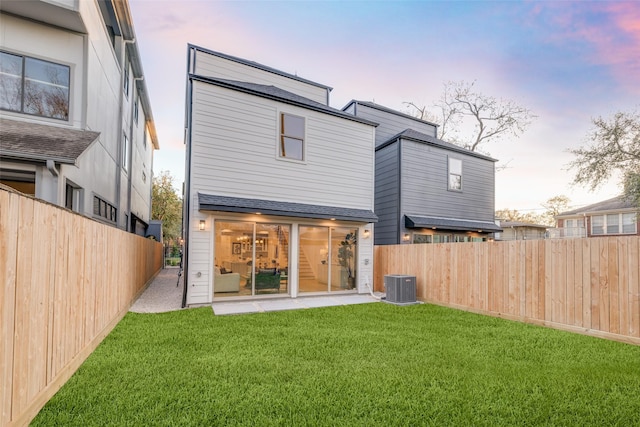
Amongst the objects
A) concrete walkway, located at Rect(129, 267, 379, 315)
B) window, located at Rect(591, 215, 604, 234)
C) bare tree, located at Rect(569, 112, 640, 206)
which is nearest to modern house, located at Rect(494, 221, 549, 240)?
window, located at Rect(591, 215, 604, 234)

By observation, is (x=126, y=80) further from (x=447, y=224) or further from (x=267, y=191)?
(x=447, y=224)

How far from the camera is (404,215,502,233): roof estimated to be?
12.1m

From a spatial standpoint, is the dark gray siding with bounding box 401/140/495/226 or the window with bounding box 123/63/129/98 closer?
the dark gray siding with bounding box 401/140/495/226

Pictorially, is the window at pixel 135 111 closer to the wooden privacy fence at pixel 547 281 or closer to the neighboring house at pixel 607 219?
the wooden privacy fence at pixel 547 281

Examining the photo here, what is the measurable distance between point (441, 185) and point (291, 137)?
6973 mm

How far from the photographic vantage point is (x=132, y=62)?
46.8 ft

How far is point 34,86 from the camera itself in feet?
25.8

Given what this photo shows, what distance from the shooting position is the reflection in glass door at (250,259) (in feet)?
28.0

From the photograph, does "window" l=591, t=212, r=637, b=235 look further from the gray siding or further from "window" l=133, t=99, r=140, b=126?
"window" l=133, t=99, r=140, b=126

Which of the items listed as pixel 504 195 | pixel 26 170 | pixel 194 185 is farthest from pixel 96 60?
pixel 504 195

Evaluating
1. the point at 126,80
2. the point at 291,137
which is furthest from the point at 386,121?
the point at 126,80

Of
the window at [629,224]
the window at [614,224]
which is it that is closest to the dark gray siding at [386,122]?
the window at [629,224]

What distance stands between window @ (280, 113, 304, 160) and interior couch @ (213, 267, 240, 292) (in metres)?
3.77

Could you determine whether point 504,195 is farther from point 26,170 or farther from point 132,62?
point 26,170
